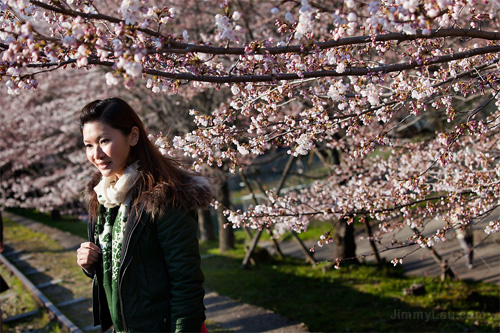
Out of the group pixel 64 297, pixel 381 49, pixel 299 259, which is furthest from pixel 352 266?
pixel 381 49

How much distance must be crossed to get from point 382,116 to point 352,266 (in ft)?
21.1

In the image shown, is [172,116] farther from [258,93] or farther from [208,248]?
[258,93]

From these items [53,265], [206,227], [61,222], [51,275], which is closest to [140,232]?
[51,275]

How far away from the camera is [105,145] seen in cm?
255

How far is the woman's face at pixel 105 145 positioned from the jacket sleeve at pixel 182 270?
17.4 inches

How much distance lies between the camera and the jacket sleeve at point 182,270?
234 centimetres

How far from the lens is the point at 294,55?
8.32 ft

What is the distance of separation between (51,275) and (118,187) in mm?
8326

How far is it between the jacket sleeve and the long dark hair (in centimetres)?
11

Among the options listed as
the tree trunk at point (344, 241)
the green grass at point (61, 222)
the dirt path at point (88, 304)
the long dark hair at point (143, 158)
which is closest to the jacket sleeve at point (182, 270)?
the long dark hair at point (143, 158)

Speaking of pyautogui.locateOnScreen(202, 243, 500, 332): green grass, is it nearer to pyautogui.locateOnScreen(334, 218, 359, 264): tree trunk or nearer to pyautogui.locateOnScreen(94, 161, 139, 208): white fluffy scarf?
pyautogui.locateOnScreen(334, 218, 359, 264): tree trunk

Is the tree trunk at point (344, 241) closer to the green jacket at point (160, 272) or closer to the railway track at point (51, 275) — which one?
the railway track at point (51, 275)

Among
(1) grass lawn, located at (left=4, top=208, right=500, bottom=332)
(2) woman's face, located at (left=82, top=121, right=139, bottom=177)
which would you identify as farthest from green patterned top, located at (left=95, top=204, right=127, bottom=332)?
(1) grass lawn, located at (left=4, top=208, right=500, bottom=332)

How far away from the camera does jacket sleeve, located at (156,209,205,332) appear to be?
2.34 m
